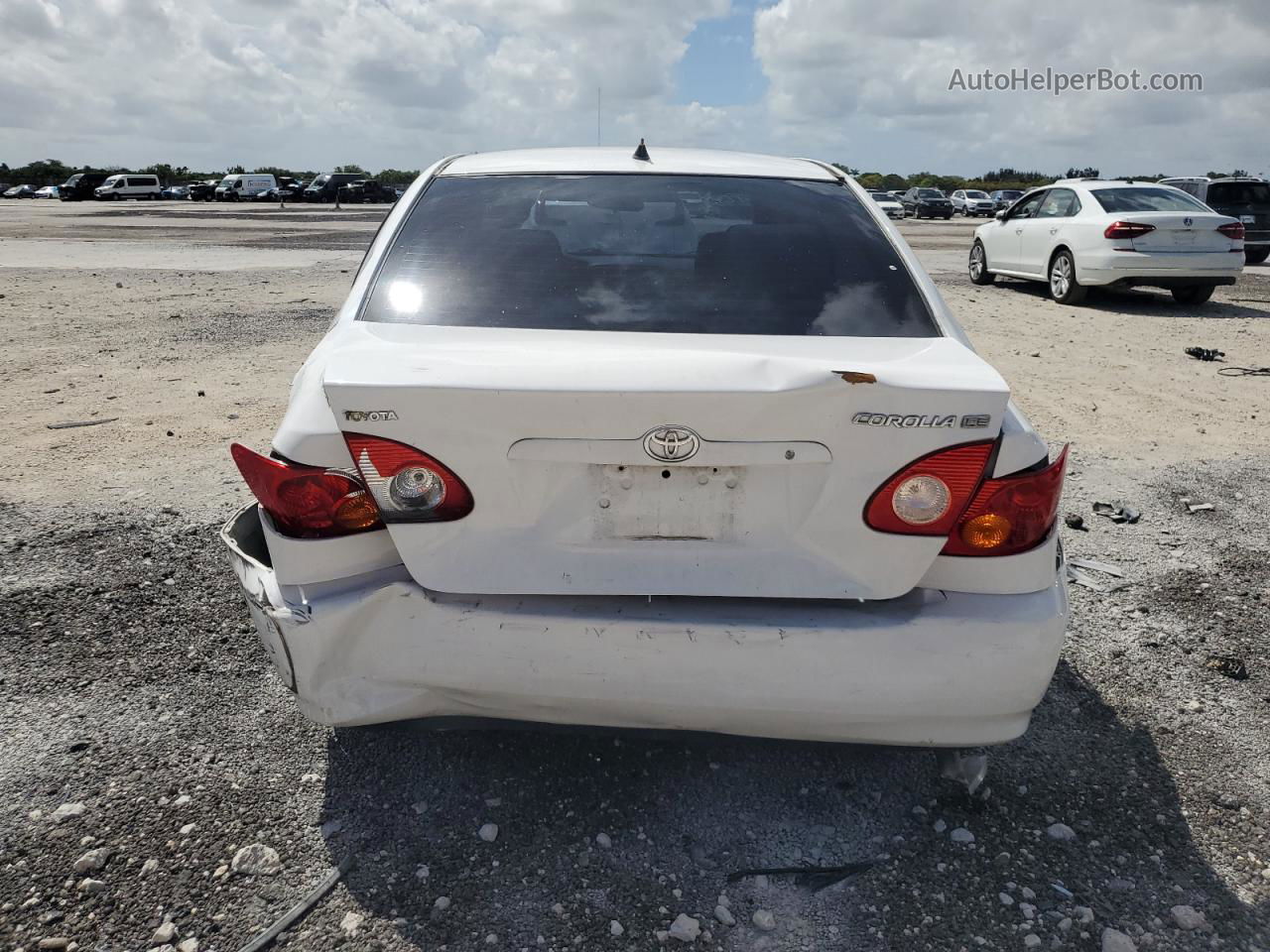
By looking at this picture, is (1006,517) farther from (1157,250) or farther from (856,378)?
(1157,250)

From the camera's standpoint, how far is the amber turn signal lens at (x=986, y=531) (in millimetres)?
2199

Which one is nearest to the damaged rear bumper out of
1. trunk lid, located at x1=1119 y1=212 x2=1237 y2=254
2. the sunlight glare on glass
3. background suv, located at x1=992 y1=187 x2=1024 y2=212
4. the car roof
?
the sunlight glare on glass

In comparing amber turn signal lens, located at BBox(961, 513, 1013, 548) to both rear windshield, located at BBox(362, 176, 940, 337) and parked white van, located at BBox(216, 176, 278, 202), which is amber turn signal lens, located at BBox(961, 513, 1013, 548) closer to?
rear windshield, located at BBox(362, 176, 940, 337)

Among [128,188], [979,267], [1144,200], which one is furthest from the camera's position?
[128,188]

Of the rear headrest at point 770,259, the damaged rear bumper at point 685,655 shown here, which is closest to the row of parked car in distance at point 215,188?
the rear headrest at point 770,259

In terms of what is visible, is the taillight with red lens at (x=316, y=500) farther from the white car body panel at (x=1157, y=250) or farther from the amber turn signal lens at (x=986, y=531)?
the white car body panel at (x=1157, y=250)

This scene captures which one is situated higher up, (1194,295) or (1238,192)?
(1238,192)

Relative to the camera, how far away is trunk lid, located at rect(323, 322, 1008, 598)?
6.68 ft

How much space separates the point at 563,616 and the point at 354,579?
0.50 m

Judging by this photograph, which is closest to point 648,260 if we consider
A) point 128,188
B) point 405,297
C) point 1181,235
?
point 405,297

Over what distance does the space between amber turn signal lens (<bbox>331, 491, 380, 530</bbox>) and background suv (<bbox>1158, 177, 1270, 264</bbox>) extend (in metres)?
21.7

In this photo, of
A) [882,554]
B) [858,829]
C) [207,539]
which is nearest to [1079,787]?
[858,829]

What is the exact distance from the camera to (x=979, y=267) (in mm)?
15398

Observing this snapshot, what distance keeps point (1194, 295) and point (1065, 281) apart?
1.70 meters
